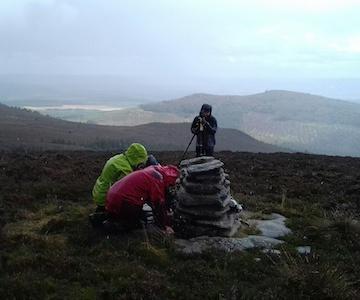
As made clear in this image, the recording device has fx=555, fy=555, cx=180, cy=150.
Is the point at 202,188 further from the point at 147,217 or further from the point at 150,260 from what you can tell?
the point at 150,260

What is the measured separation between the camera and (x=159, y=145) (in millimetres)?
111500

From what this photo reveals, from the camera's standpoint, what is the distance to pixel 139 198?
36.1 feet

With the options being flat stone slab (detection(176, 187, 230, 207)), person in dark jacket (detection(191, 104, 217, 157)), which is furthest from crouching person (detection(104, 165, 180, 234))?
person in dark jacket (detection(191, 104, 217, 157))

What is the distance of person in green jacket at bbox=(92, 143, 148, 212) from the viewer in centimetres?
1191

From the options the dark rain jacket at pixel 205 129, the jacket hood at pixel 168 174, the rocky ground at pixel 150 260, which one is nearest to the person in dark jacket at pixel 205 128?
the dark rain jacket at pixel 205 129

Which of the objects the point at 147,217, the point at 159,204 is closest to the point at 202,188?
the point at 159,204

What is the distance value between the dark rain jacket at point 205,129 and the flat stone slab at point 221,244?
5736mm

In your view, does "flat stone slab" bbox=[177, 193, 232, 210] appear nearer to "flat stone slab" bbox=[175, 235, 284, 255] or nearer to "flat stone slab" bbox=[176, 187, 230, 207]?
"flat stone slab" bbox=[176, 187, 230, 207]

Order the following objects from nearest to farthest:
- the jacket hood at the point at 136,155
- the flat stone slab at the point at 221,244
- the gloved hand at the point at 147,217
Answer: the flat stone slab at the point at 221,244 < the gloved hand at the point at 147,217 < the jacket hood at the point at 136,155

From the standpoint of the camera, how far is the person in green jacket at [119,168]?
39.1ft

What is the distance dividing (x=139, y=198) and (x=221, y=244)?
1.87m

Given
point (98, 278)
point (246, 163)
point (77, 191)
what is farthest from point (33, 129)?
point (98, 278)

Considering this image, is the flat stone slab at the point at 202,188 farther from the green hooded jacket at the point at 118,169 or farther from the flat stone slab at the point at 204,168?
the green hooded jacket at the point at 118,169

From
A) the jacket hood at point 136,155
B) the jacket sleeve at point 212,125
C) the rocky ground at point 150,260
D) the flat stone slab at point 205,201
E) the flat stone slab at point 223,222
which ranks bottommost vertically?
the rocky ground at point 150,260
